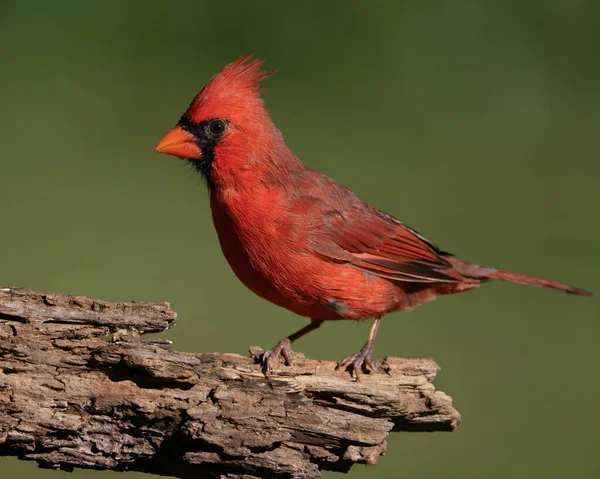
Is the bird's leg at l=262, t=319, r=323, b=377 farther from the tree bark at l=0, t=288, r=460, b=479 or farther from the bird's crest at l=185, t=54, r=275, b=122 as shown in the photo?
the bird's crest at l=185, t=54, r=275, b=122

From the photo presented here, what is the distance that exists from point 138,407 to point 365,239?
121 cm

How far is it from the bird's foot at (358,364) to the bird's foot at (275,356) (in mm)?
175

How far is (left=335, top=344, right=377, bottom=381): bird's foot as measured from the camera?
2.80 metres

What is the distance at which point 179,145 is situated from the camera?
2.87m

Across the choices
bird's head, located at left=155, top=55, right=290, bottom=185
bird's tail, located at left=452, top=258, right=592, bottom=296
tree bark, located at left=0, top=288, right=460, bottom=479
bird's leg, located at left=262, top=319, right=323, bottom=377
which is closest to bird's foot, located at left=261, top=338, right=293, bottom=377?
bird's leg, located at left=262, top=319, right=323, bottom=377

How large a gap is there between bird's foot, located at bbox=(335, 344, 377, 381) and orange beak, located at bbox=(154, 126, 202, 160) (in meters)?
0.84

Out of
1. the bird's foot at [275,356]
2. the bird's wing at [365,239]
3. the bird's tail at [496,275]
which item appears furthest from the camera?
the bird's tail at [496,275]

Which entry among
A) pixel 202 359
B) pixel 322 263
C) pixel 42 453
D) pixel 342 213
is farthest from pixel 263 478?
pixel 342 213

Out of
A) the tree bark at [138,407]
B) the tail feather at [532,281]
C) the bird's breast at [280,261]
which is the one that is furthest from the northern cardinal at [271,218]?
the tail feather at [532,281]

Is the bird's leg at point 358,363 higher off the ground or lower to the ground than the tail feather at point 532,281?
lower

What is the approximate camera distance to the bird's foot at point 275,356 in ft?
8.52

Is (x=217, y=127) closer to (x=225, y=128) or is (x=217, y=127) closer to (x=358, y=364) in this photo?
(x=225, y=128)

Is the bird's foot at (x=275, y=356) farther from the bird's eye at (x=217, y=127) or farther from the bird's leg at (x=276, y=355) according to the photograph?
the bird's eye at (x=217, y=127)

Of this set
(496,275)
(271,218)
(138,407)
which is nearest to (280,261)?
(271,218)
